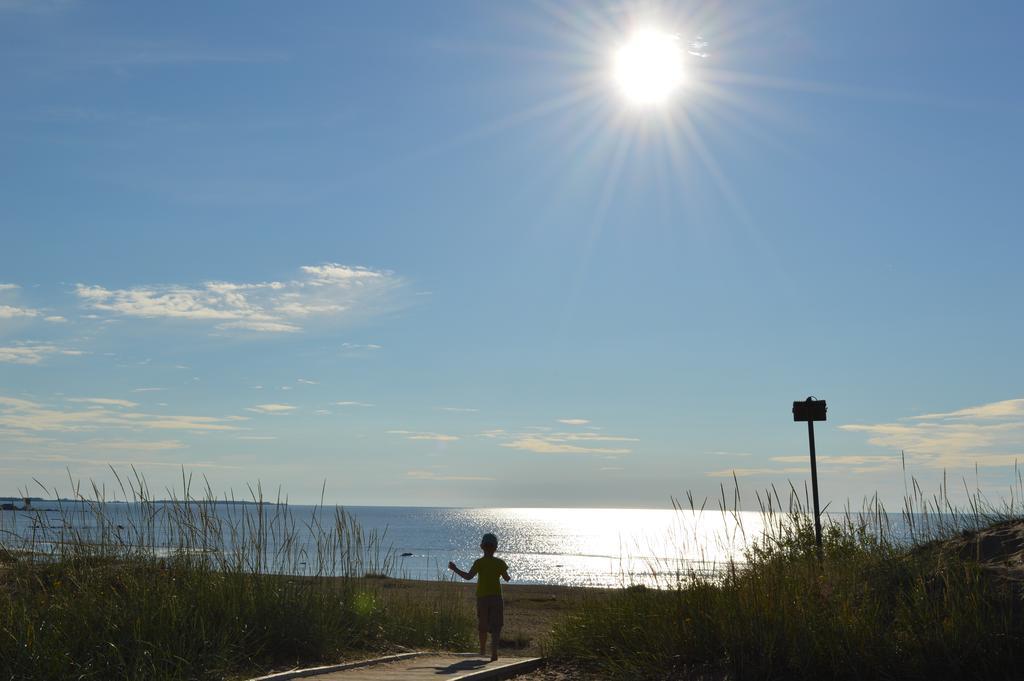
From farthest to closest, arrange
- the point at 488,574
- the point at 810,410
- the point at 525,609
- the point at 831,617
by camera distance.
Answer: the point at 525,609 → the point at 810,410 → the point at 488,574 → the point at 831,617

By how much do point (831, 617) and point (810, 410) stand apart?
491 centimetres

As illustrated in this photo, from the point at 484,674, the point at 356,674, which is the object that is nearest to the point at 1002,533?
the point at 484,674

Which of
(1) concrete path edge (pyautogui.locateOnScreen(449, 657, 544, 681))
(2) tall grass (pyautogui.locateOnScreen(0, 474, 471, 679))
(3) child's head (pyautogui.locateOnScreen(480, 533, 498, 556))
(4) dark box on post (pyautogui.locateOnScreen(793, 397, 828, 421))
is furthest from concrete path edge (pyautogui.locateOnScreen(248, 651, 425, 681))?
(4) dark box on post (pyautogui.locateOnScreen(793, 397, 828, 421))

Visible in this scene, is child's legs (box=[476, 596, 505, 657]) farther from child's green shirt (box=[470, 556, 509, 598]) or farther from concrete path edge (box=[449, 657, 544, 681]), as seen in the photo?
concrete path edge (box=[449, 657, 544, 681])

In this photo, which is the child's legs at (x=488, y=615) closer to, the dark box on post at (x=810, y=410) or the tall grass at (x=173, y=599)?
the tall grass at (x=173, y=599)

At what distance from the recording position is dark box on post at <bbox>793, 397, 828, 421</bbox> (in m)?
12.5

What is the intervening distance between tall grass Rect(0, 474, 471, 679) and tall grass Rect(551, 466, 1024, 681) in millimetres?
2873

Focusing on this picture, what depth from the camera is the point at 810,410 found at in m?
12.6

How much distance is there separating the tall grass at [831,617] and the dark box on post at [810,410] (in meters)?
2.22

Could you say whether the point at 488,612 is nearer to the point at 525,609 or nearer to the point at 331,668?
the point at 331,668

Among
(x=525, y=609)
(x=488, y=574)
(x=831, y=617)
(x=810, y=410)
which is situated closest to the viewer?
(x=831, y=617)

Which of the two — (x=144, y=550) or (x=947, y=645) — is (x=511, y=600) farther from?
(x=947, y=645)

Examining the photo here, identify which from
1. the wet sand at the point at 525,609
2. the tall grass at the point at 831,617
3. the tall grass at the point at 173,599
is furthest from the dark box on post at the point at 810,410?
the tall grass at the point at 173,599

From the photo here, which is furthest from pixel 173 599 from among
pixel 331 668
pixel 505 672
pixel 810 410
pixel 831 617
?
pixel 810 410
